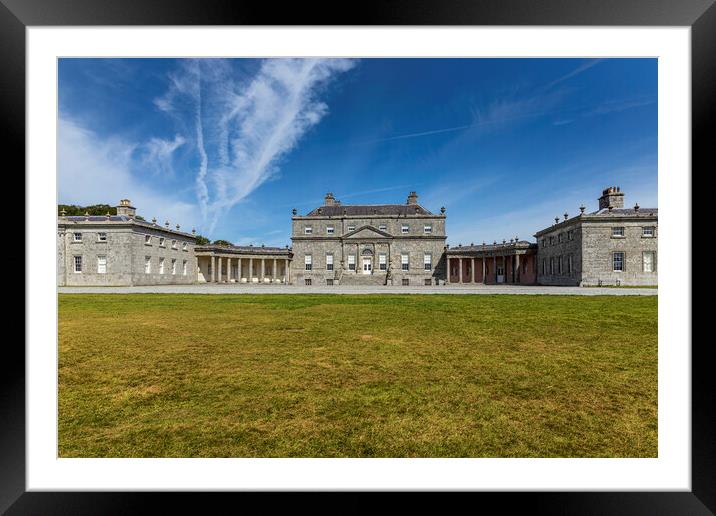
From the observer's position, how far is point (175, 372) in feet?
15.6

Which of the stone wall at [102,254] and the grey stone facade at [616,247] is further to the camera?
the stone wall at [102,254]

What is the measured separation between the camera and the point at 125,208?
36.2m

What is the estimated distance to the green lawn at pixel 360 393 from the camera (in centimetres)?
276

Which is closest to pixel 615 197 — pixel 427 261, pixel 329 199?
pixel 427 261

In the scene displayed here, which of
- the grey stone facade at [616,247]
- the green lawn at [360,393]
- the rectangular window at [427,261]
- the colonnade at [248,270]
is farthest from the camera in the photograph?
the rectangular window at [427,261]

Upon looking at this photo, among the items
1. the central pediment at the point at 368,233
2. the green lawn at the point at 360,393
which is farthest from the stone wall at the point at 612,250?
the green lawn at the point at 360,393

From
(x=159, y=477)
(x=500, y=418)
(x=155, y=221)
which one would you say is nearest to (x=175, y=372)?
(x=159, y=477)

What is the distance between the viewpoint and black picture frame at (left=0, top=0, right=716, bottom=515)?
162cm

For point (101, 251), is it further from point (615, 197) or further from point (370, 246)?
point (615, 197)

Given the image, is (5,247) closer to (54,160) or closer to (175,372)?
(54,160)

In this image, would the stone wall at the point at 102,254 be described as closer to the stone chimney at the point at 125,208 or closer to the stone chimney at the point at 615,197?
the stone chimney at the point at 125,208
